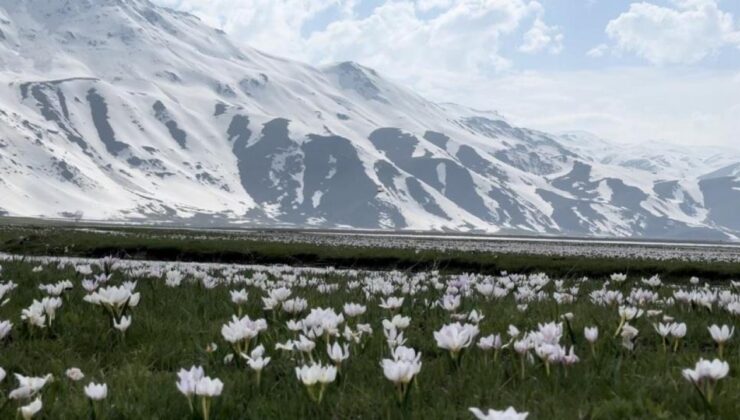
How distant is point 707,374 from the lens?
139 inches

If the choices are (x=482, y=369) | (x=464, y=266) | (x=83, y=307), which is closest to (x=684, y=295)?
(x=482, y=369)

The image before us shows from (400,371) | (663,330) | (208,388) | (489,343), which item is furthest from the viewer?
(663,330)

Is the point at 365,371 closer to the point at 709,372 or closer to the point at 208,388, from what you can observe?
the point at 208,388

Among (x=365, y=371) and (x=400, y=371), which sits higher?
(x=400, y=371)

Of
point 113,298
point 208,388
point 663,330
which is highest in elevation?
point 208,388

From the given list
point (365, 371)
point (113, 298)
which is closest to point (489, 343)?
point (365, 371)

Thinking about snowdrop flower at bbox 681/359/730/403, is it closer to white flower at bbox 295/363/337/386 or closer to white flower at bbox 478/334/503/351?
white flower at bbox 478/334/503/351

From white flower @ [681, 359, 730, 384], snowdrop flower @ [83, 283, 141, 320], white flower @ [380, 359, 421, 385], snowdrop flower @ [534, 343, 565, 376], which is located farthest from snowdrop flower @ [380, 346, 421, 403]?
snowdrop flower @ [83, 283, 141, 320]

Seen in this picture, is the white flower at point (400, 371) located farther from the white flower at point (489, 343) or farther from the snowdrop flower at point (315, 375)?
the white flower at point (489, 343)

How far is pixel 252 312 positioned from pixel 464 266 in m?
35.5

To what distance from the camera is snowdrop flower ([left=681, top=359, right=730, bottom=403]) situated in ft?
11.3

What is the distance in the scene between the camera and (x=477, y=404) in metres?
4.06

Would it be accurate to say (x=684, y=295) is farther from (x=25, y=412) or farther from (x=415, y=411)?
(x=25, y=412)

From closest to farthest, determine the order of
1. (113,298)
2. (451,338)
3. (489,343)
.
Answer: (451,338)
(489,343)
(113,298)
